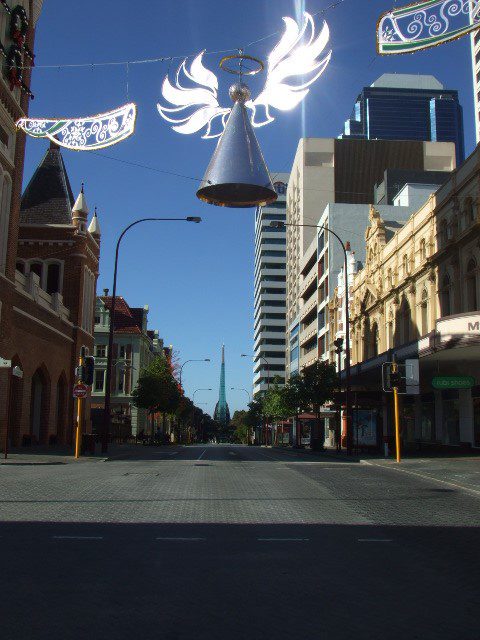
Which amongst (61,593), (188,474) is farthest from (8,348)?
(61,593)

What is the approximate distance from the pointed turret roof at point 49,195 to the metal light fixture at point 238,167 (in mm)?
35854

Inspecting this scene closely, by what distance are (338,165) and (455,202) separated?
59337 millimetres

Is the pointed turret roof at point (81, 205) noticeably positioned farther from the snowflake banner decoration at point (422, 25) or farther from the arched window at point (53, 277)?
the snowflake banner decoration at point (422, 25)

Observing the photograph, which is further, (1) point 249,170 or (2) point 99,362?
(2) point 99,362

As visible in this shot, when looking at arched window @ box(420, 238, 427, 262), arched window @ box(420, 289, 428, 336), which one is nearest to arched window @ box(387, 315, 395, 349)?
arched window @ box(420, 289, 428, 336)

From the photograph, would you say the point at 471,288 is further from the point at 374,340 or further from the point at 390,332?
the point at 374,340

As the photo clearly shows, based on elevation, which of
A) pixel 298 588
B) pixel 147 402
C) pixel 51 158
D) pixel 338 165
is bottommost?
pixel 298 588

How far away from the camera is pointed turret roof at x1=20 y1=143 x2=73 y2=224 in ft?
149

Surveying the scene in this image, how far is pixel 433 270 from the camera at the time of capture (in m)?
38.4

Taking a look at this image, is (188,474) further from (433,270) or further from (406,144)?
(406,144)

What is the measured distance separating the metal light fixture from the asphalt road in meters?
5.21

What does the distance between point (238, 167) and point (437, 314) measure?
96.6 ft

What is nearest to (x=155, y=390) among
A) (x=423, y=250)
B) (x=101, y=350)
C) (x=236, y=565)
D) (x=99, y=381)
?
(x=99, y=381)

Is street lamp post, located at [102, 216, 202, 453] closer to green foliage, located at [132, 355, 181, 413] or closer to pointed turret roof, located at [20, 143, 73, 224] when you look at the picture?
pointed turret roof, located at [20, 143, 73, 224]
